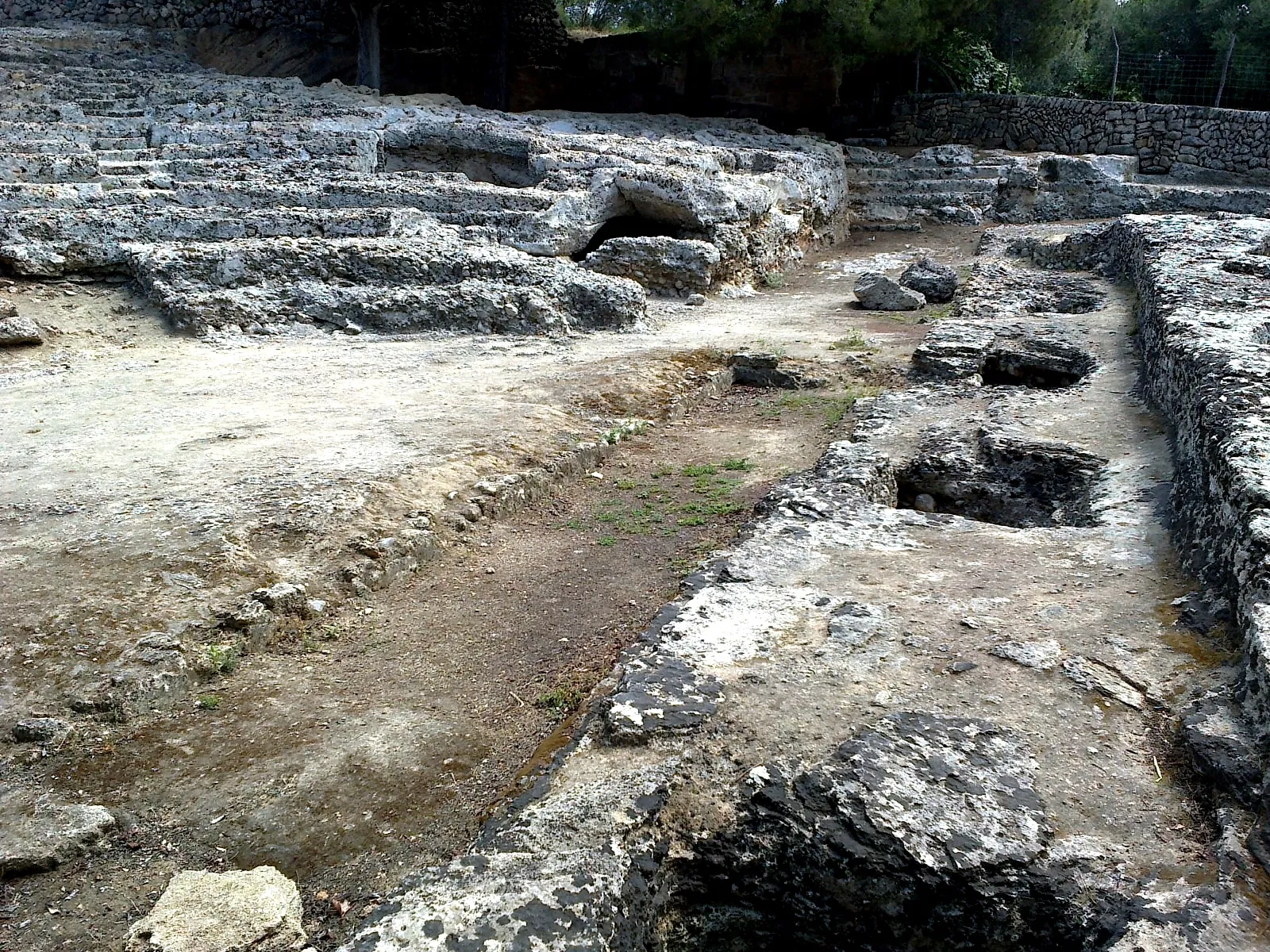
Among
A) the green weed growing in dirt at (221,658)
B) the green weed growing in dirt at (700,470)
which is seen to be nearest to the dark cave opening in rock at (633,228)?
the green weed growing in dirt at (700,470)

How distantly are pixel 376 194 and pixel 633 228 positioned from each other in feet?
10.6

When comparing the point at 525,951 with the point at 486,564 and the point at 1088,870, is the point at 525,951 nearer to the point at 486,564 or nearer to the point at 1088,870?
the point at 1088,870

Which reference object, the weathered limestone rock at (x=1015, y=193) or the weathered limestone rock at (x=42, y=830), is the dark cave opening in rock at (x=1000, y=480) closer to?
the weathered limestone rock at (x=42, y=830)

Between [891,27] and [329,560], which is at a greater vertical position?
[891,27]

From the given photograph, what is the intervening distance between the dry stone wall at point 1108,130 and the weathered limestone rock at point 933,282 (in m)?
10.5

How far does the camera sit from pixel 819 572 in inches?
135

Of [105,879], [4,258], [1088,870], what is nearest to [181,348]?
[4,258]

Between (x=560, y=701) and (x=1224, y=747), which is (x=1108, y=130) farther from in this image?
(x=1224, y=747)

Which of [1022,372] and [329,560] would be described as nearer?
[329,560]

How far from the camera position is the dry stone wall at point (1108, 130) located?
18234mm

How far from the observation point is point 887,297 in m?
9.90

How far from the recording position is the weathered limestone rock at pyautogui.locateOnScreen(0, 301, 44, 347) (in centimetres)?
732

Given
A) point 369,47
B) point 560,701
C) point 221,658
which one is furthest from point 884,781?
point 369,47

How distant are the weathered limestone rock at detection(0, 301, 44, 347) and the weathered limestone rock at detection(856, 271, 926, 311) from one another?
7258 millimetres
